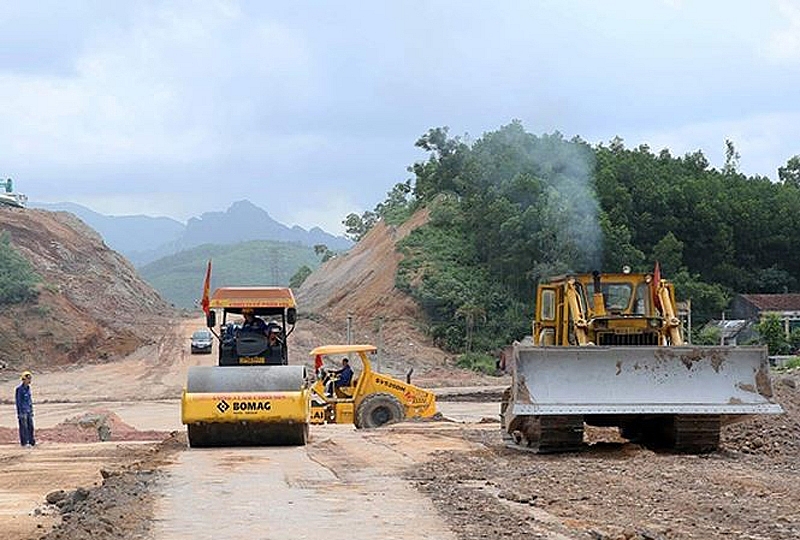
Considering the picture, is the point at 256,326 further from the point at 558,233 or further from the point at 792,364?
the point at 558,233

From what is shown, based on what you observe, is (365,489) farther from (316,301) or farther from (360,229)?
(360,229)

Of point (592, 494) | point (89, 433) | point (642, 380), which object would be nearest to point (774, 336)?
point (89, 433)

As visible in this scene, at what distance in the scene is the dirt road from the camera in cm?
1081

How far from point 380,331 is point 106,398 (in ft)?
65.5

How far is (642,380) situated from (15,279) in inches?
2146

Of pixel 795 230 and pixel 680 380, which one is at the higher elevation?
pixel 795 230

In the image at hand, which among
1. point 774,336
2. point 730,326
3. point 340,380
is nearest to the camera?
point 340,380

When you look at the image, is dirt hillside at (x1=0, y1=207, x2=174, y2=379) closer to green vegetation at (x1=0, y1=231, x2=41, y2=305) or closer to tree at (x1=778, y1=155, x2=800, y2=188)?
green vegetation at (x1=0, y1=231, x2=41, y2=305)

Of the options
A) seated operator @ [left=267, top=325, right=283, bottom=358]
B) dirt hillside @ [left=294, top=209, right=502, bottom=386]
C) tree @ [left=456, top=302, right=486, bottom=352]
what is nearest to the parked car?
dirt hillside @ [left=294, top=209, right=502, bottom=386]

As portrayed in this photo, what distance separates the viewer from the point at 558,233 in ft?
184

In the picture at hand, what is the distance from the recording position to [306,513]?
38.7 feet

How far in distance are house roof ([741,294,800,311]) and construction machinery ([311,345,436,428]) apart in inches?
1525

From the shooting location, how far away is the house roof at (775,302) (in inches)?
2443

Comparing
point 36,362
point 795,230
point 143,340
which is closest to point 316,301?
point 143,340
